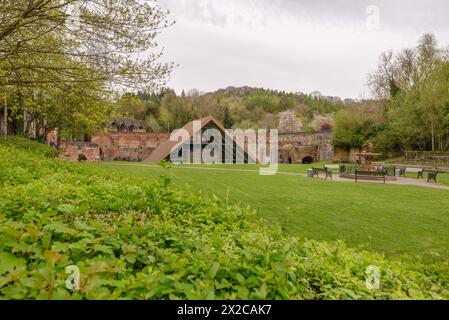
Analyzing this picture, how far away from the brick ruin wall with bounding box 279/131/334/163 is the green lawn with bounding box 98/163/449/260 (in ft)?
108

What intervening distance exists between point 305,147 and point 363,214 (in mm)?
40238

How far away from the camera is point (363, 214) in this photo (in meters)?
10.4

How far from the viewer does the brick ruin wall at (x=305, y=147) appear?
160ft

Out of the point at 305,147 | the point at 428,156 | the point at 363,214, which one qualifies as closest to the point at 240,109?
the point at 305,147

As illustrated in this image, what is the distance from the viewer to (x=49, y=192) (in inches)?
206

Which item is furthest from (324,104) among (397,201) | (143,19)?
(143,19)

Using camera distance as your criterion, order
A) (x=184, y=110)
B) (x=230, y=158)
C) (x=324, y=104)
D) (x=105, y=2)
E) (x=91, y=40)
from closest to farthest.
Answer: (x=105, y=2) < (x=91, y=40) < (x=230, y=158) < (x=184, y=110) < (x=324, y=104)

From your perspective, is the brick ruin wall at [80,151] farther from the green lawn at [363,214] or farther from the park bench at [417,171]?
the park bench at [417,171]

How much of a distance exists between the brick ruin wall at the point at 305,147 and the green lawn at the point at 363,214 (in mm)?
33026

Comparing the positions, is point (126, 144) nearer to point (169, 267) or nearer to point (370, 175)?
point (370, 175)

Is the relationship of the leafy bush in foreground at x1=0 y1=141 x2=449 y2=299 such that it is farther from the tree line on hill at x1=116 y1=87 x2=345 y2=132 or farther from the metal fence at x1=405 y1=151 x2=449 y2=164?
the tree line on hill at x1=116 y1=87 x2=345 y2=132

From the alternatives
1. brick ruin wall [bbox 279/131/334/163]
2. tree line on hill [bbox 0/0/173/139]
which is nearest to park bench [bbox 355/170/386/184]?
tree line on hill [bbox 0/0/173/139]

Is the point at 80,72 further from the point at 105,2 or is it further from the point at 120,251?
the point at 120,251

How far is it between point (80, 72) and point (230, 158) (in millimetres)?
27856
